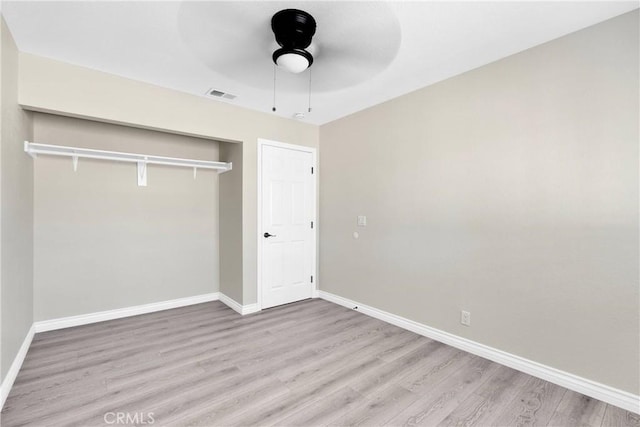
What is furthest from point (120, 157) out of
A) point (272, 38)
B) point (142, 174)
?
point (272, 38)

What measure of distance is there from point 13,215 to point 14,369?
3.81 ft

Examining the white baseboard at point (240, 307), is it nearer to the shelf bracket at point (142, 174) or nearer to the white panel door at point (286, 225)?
the white panel door at point (286, 225)

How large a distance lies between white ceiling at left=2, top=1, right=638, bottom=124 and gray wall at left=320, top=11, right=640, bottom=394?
0.28 meters

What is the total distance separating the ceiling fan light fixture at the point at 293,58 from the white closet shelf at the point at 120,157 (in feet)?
6.71

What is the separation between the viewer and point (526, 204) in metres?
2.37

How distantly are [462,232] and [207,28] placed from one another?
271 centimetres

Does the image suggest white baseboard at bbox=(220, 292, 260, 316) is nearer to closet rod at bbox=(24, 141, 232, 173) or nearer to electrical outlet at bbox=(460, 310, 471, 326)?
closet rod at bbox=(24, 141, 232, 173)

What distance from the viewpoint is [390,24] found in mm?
2014

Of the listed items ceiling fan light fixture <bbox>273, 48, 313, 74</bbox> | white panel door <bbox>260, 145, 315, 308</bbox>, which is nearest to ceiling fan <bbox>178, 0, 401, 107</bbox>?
ceiling fan light fixture <bbox>273, 48, 313, 74</bbox>

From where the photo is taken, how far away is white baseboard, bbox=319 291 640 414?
195 cm

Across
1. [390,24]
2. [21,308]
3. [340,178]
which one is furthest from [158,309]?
[390,24]

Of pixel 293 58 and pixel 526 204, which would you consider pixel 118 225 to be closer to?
pixel 293 58

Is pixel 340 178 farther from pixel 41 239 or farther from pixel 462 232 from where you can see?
pixel 41 239

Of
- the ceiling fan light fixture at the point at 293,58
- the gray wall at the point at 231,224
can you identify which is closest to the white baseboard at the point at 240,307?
the gray wall at the point at 231,224
